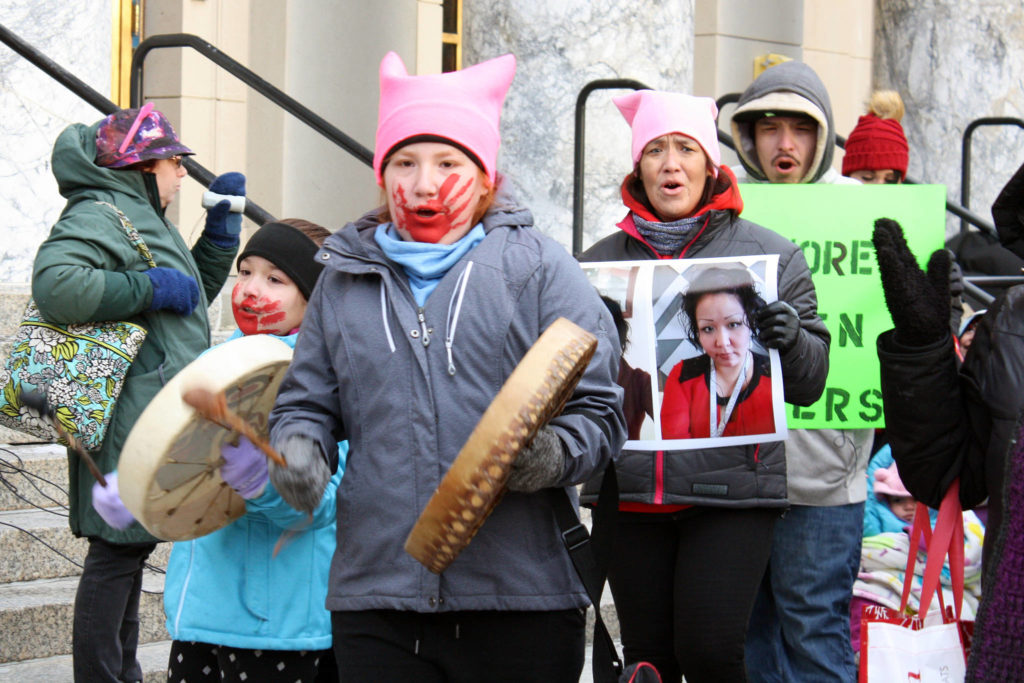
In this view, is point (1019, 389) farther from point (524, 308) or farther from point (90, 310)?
point (90, 310)

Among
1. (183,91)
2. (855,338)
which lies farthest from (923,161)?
(855,338)

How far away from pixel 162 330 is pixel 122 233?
0.32m

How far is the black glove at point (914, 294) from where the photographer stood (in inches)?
101

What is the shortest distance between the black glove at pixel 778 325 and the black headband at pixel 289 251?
3.56 feet

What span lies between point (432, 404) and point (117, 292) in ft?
6.19

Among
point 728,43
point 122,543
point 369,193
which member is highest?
point 728,43

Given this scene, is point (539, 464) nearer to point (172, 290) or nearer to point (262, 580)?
point (262, 580)

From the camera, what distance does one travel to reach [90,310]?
4055mm

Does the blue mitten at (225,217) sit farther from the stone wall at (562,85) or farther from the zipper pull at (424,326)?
the zipper pull at (424,326)

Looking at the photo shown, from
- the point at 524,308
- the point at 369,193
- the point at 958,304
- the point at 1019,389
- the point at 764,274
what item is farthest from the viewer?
the point at 369,193

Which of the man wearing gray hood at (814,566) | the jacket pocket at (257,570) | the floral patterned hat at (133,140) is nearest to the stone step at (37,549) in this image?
the floral patterned hat at (133,140)

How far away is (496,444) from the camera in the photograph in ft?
7.33

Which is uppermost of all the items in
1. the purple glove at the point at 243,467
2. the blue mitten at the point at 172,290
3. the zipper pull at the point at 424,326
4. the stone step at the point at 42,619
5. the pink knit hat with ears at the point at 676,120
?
the pink knit hat with ears at the point at 676,120

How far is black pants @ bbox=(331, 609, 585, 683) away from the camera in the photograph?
254 centimetres
